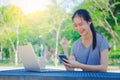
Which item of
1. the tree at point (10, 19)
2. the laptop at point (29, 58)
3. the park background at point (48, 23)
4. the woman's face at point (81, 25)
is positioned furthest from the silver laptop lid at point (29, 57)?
the tree at point (10, 19)

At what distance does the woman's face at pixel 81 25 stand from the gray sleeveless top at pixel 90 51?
8 cm

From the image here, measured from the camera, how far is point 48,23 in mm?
14031

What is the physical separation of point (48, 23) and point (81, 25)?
12.4m

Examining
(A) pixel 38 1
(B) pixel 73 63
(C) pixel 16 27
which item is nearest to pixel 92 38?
(B) pixel 73 63

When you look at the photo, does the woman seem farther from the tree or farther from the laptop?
the tree

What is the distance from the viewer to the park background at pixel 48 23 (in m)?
9.60

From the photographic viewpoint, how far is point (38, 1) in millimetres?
13875

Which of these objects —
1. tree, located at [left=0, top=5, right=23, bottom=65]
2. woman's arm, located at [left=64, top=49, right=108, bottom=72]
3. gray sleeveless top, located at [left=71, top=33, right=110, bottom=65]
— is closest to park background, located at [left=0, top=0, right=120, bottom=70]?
tree, located at [left=0, top=5, right=23, bottom=65]

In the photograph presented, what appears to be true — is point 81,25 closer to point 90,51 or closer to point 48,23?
point 90,51

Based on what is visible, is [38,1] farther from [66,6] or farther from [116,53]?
[116,53]

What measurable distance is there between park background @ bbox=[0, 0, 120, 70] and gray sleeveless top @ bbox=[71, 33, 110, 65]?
7.49 metres

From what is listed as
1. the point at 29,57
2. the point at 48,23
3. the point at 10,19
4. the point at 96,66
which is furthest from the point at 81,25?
the point at 10,19

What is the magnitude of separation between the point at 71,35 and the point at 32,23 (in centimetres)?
224

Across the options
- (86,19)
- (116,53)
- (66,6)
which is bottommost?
(116,53)
